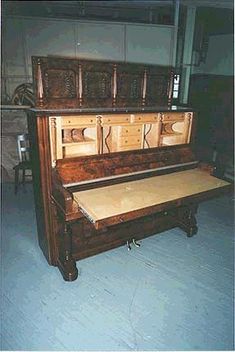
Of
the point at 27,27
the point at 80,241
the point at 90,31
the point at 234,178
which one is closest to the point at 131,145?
the point at 80,241

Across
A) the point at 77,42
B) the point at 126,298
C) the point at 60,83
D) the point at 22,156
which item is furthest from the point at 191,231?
the point at 77,42

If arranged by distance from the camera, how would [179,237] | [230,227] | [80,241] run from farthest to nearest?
[230,227] < [179,237] < [80,241]

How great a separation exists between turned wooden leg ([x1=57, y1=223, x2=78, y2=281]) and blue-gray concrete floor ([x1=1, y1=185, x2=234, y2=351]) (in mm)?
91

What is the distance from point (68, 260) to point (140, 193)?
1.20 meters

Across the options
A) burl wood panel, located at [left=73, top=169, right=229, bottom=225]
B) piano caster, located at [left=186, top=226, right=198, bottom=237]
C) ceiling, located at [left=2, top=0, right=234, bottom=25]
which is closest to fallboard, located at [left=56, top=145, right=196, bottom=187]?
burl wood panel, located at [left=73, top=169, right=229, bottom=225]

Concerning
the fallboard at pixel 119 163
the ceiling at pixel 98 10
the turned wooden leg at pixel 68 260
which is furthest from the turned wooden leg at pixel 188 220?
the ceiling at pixel 98 10

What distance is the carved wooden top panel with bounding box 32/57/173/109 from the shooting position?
302 cm

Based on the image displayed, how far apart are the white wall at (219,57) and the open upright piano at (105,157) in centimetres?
496

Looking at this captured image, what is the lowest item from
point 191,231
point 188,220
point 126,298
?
point 126,298

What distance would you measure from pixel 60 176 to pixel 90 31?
528 centimetres

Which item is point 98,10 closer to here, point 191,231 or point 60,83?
point 60,83

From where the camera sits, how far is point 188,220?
4176 mm

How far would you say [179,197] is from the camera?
2.82m

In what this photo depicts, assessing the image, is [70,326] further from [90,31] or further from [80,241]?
[90,31]
